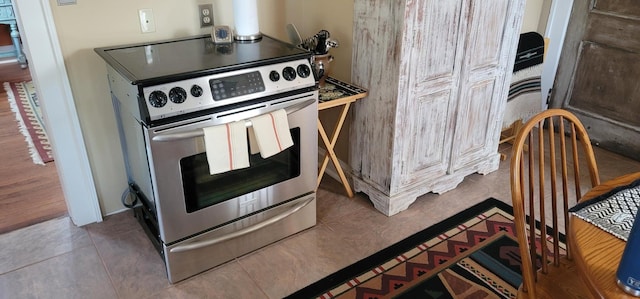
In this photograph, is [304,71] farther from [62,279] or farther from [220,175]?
[62,279]

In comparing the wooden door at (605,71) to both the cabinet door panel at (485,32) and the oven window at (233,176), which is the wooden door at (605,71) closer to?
the cabinet door panel at (485,32)

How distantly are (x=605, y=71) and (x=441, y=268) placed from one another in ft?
7.10

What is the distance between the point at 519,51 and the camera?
2975mm

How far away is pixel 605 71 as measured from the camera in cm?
337

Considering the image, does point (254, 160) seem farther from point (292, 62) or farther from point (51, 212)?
point (51, 212)

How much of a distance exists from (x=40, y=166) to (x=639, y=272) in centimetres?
332

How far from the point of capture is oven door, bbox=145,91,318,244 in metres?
1.88

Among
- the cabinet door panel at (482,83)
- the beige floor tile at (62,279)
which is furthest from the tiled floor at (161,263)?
the cabinet door panel at (482,83)

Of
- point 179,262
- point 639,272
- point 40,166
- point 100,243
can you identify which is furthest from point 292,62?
point 40,166

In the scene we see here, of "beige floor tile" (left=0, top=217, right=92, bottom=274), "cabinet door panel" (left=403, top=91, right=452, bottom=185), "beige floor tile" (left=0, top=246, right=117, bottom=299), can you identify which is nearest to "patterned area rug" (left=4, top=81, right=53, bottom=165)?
"beige floor tile" (left=0, top=217, right=92, bottom=274)

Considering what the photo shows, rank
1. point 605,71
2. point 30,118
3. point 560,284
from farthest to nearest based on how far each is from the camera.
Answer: point 30,118, point 605,71, point 560,284

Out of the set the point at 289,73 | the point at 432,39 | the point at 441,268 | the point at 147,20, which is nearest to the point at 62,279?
the point at 147,20

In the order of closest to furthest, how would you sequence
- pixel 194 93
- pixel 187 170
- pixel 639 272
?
1. pixel 639 272
2. pixel 194 93
3. pixel 187 170

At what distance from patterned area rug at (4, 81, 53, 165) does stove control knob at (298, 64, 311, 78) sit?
2.07 metres
